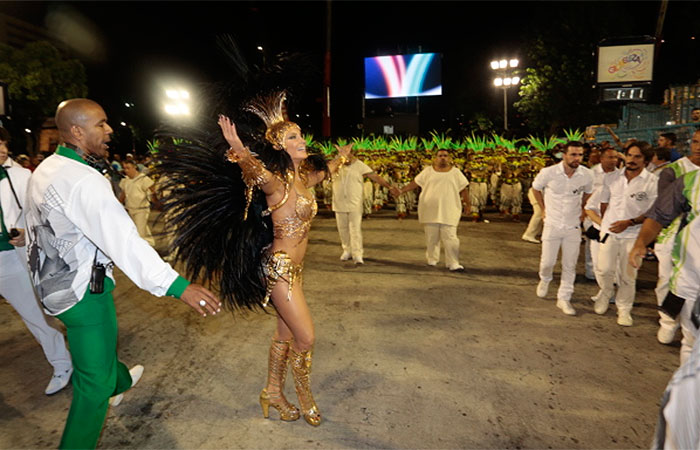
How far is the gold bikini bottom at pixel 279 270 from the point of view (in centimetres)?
277

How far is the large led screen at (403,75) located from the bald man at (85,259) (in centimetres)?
2883

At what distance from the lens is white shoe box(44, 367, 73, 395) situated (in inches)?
134

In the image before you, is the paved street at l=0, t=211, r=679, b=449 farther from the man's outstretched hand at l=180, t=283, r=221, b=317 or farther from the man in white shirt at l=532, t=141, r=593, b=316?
the man's outstretched hand at l=180, t=283, r=221, b=317

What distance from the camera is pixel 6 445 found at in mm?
2779

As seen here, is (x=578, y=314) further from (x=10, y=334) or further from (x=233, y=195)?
(x=10, y=334)

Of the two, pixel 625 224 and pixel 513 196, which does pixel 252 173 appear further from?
pixel 513 196

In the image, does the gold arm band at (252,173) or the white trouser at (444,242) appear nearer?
the gold arm band at (252,173)

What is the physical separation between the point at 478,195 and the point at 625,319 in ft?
25.9

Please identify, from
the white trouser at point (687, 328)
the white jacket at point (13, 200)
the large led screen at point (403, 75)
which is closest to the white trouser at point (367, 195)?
the white jacket at point (13, 200)

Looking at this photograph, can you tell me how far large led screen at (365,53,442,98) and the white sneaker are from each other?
84.6 ft

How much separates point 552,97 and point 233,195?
27.2m

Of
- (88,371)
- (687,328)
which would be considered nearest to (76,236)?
(88,371)

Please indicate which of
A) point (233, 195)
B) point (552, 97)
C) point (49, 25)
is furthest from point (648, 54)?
point (49, 25)

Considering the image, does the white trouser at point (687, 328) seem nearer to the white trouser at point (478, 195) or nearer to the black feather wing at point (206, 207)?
the black feather wing at point (206, 207)
